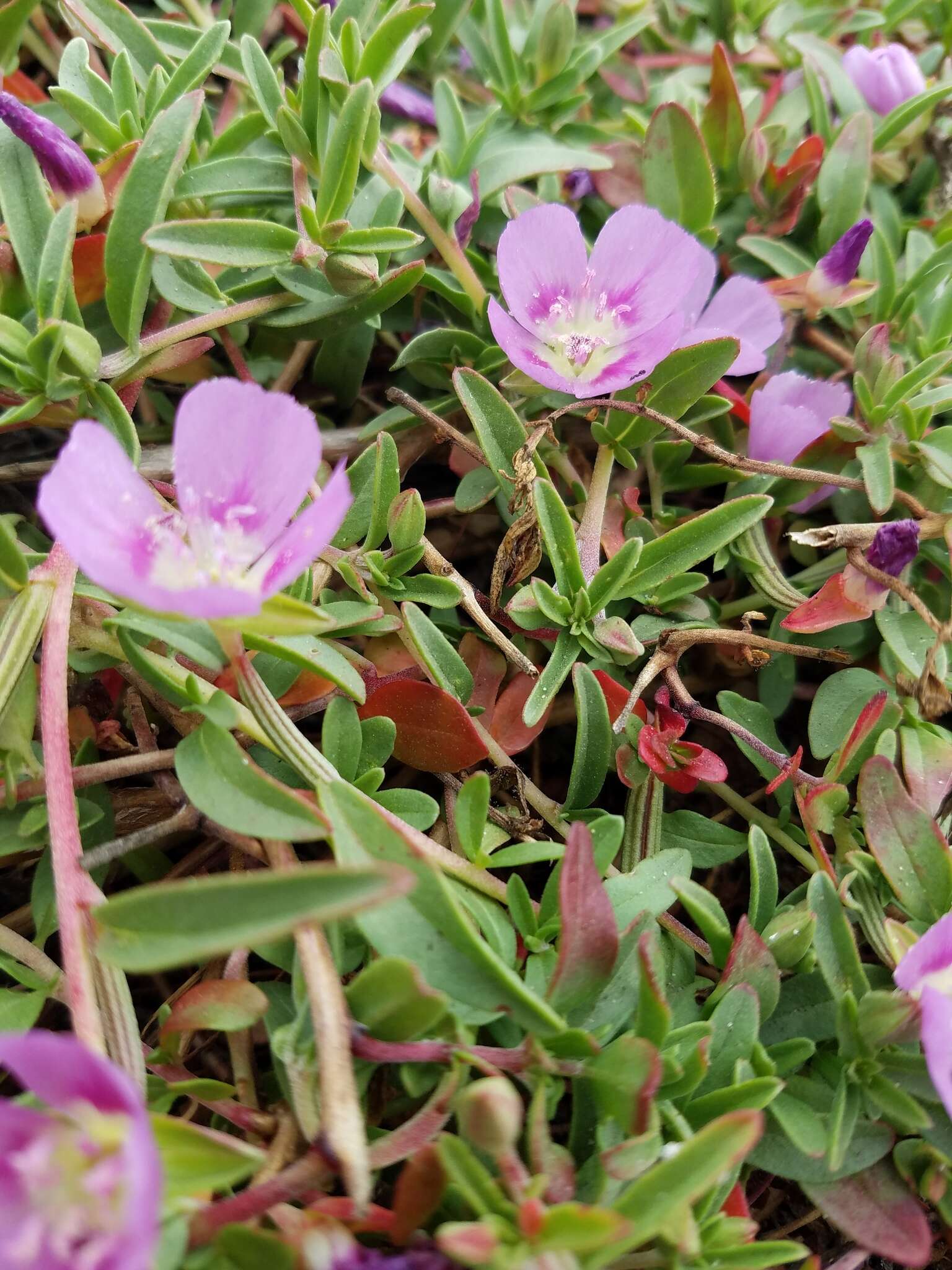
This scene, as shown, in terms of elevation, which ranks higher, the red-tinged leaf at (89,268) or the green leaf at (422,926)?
the red-tinged leaf at (89,268)

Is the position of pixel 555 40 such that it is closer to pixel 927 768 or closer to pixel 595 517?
pixel 595 517

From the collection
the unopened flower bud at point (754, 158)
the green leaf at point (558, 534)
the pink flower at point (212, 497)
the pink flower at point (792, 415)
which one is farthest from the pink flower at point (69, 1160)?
the unopened flower bud at point (754, 158)

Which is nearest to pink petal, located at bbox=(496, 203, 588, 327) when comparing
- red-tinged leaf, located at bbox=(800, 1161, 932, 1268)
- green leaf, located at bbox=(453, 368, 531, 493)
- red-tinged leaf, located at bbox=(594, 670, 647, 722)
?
green leaf, located at bbox=(453, 368, 531, 493)

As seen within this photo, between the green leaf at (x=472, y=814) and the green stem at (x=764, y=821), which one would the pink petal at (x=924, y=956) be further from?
the green leaf at (x=472, y=814)

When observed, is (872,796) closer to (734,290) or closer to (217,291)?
(734,290)

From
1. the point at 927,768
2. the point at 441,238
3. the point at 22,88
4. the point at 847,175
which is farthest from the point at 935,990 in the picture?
the point at 22,88
